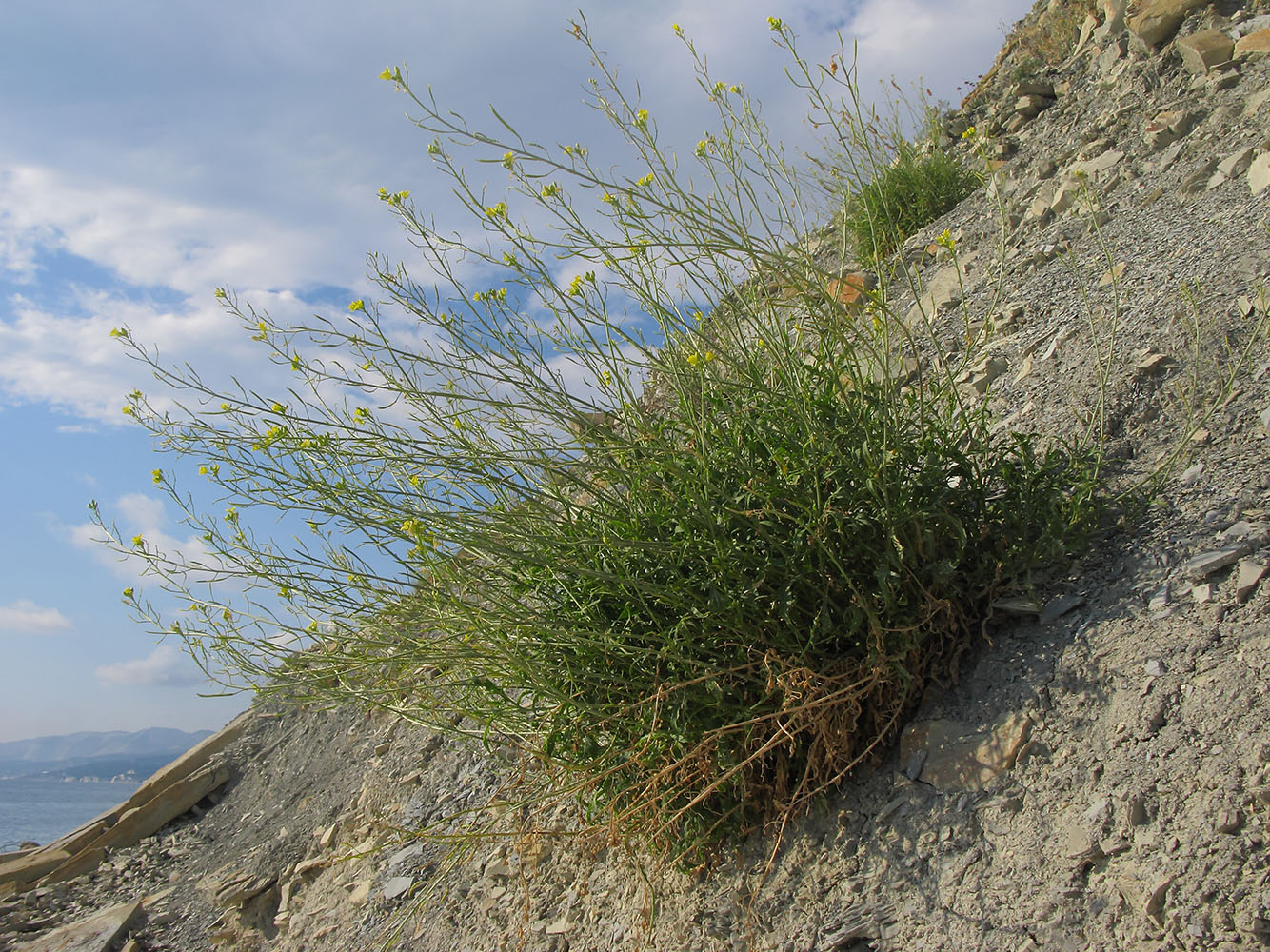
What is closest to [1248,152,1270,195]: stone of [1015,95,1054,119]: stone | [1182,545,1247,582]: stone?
[1182,545,1247,582]: stone

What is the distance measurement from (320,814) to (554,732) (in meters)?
2.85

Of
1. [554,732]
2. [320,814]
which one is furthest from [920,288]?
[320,814]

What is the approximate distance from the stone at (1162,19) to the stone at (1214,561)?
16.5 ft

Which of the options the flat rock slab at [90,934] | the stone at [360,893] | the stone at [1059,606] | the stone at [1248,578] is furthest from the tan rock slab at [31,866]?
the stone at [1248,578]

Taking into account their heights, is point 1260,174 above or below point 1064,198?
below

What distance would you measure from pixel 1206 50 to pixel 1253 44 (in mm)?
223

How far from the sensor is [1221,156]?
3.97 metres

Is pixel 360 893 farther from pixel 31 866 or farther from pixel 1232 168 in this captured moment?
pixel 1232 168

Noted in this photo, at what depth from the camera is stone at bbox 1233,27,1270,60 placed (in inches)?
185

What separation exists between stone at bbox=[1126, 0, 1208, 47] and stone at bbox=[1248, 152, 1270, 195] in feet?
8.42

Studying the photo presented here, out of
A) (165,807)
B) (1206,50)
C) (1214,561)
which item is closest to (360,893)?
(165,807)

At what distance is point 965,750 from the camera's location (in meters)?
2.17

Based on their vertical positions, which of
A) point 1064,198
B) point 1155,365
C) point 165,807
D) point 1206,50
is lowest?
point 1155,365

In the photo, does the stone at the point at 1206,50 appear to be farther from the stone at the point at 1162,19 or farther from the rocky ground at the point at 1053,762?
the stone at the point at 1162,19
